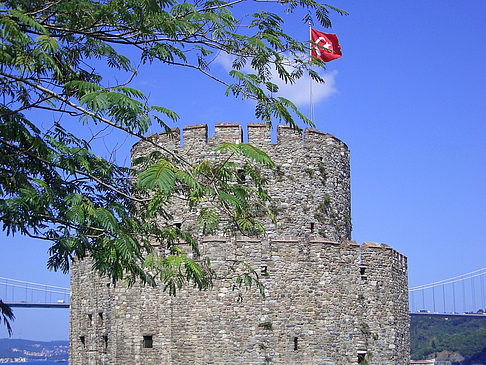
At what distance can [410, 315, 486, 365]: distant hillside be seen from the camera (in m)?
125

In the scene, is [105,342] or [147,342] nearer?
[147,342]

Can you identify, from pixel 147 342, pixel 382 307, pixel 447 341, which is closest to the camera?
pixel 147 342

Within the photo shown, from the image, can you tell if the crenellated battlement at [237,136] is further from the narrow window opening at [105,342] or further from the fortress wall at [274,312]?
the narrow window opening at [105,342]

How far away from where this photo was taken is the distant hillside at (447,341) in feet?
412

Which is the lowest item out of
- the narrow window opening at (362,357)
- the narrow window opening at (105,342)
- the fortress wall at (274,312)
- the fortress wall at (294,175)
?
the narrow window opening at (362,357)

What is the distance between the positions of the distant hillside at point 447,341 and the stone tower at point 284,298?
103197mm

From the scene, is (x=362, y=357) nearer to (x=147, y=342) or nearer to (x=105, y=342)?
(x=147, y=342)

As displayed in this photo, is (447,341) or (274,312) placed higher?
(274,312)

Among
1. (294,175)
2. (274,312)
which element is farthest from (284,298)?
(294,175)

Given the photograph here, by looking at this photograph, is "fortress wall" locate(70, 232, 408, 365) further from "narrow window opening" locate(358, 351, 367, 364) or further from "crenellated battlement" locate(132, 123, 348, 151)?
"crenellated battlement" locate(132, 123, 348, 151)

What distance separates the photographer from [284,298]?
58.2ft

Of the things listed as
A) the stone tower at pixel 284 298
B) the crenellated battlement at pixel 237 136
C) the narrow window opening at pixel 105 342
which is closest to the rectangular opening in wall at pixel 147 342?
the stone tower at pixel 284 298

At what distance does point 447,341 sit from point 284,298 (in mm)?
126835

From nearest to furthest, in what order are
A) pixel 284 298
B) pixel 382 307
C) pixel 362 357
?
pixel 284 298 < pixel 362 357 < pixel 382 307
